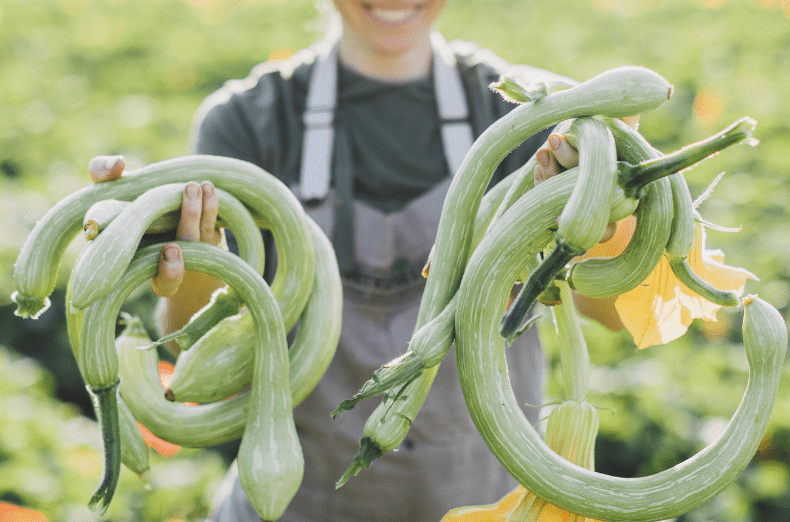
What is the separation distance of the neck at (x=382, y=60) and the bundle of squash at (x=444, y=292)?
904 millimetres

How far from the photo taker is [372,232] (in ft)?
6.19

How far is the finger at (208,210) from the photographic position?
1158mm

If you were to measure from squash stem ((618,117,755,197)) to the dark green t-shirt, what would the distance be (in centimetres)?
95

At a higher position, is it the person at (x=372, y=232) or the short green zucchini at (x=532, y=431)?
the short green zucchini at (x=532, y=431)

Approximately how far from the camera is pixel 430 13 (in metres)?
1.93

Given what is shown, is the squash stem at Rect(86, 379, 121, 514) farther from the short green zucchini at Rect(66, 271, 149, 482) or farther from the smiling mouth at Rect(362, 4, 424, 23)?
the smiling mouth at Rect(362, 4, 424, 23)

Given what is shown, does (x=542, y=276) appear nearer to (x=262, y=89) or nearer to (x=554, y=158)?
(x=554, y=158)

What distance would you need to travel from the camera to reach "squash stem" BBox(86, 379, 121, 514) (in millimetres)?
1091

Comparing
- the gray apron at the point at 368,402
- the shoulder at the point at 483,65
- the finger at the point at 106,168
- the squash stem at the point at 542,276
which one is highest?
the squash stem at the point at 542,276

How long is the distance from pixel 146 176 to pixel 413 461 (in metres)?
1.04

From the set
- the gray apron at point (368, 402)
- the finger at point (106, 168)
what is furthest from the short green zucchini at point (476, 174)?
the gray apron at point (368, 402)

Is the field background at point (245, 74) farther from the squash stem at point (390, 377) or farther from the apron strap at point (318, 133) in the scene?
the squash stem at point (390, 377)

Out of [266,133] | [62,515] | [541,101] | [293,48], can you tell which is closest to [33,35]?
[293,48]

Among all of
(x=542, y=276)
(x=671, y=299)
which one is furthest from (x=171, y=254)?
(x=671, y=299)
